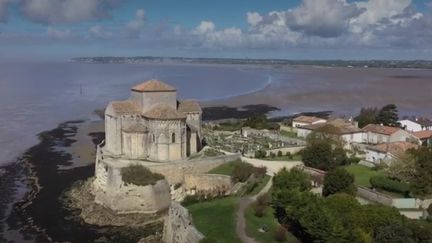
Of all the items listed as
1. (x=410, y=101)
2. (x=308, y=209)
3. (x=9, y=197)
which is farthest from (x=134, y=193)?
(x=410, y=101)

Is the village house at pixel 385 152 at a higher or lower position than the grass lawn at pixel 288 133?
higher

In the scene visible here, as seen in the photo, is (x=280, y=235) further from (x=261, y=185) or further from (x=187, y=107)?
(x=187, y=107)

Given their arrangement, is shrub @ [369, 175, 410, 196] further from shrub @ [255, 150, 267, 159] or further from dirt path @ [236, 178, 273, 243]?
shrub @ [255, 150, 267, 159]

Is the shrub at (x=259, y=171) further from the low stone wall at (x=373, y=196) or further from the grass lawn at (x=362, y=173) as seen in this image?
the low stone wall at (x=373, y=196)

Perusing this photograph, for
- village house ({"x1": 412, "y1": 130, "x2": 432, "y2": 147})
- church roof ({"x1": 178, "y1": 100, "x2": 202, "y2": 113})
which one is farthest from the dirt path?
village house ({"x1": 412, "y1": 130, "x2": 432, "y2": 147})

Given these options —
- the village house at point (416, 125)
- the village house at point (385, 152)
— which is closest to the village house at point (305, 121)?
the village house at point (416, 125)

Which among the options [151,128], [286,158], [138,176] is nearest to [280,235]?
[138,176]
